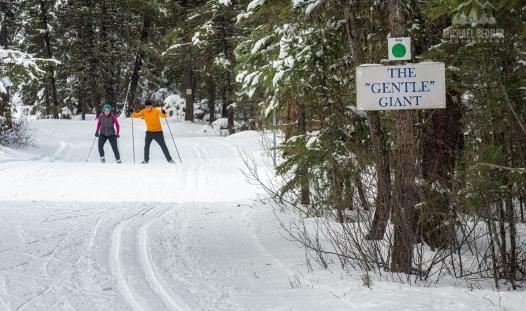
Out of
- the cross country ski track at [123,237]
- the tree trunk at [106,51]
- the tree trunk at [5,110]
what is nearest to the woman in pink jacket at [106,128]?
the cross country ski track at [123,237]

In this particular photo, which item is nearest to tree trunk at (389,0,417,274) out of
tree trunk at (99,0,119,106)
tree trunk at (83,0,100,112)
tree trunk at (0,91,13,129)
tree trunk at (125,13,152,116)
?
tree trunk at (0,91,13,129)

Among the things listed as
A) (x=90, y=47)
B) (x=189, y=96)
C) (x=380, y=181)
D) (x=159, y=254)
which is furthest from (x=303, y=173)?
(x=90, y=47)

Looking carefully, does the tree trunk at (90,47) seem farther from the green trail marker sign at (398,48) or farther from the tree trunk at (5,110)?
the green trail marker sign at (398,48)

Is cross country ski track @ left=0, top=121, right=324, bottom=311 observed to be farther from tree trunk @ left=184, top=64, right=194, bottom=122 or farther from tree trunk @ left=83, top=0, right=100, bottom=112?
tree trunk @ left=83, top=0, right=100, bottom=112

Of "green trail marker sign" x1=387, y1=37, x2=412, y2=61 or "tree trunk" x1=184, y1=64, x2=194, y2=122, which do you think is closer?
"green trail marker sign" x1=387, y1=37, x2=412, y2=61

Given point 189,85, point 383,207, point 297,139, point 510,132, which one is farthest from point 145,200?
point 189,85

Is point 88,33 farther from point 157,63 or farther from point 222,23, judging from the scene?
point 222,23

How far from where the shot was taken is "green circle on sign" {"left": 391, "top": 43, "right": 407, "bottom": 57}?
17.8 ft

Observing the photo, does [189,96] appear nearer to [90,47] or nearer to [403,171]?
[90,47]

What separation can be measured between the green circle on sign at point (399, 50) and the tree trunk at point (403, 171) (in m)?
0.23

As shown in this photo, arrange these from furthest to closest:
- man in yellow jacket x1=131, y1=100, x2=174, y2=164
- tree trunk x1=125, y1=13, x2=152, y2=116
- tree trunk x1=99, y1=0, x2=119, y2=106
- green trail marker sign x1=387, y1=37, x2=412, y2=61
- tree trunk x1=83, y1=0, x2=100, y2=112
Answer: tree trunk x1=83, y1=0, x2=100, y2=112 < tree trunk x1=99, y1=0, x2=119, y2=106 < tree trunk x1=125, y1=13, x2=152, y2=116 < man in yellow jacket x1=131, y1=100, x2=174, y2=164 < green trail marker sign x1=387, y1=37, x2=412, y2=61

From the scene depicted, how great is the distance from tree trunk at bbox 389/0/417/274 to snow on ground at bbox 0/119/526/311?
0.64 metres

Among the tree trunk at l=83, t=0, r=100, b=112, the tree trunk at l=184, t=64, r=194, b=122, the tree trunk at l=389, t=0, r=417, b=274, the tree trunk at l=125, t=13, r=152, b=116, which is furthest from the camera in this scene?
the tree trunk at l=83, t=0, r=100, b=112

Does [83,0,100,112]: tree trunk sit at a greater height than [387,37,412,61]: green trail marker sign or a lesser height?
greater
